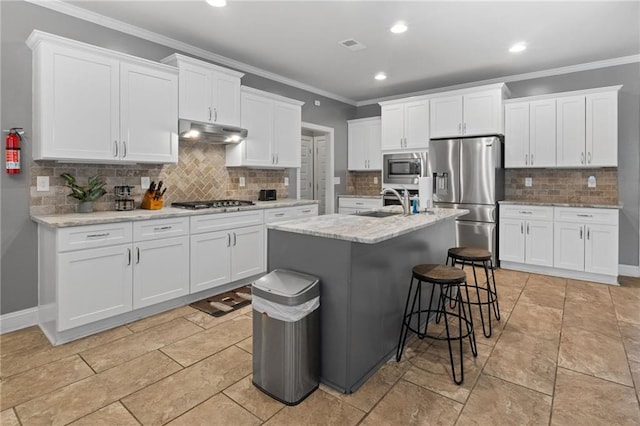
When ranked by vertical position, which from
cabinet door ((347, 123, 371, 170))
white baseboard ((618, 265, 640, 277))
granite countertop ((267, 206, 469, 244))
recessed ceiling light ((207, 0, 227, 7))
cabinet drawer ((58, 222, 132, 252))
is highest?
recessed ceiling light ((207, 0, 227, 7))

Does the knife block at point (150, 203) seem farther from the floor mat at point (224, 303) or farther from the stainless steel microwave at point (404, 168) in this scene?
the stainless steel microwave at point (404, 168)

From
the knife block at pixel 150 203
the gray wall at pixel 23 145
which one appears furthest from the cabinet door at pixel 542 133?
the gray wall at pixel 23 145

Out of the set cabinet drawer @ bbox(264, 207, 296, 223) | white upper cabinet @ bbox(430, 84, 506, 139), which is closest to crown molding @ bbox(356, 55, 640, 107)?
white upper cabinet @ bbox(430, 84, 506, 139)

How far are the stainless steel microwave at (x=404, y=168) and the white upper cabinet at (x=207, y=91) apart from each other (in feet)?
9.10

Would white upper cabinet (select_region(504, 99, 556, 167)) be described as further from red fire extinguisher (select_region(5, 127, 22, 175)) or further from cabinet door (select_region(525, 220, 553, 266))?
red fire extinguisher (select_region(5, 127, 22, 175))

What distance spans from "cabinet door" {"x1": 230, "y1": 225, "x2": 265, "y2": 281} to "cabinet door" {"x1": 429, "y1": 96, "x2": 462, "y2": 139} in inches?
122

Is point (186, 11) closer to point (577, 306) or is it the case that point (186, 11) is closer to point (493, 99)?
point (493, 99)

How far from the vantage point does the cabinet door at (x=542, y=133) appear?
467 centimetres

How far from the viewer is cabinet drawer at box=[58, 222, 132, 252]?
2.61m

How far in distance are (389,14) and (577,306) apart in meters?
3.36

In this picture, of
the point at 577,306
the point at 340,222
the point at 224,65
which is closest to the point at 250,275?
the point at 340,222

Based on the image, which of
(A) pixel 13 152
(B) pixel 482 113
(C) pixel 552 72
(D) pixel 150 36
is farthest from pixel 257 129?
(C) pixel 552 72

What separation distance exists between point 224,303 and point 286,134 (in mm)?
2494

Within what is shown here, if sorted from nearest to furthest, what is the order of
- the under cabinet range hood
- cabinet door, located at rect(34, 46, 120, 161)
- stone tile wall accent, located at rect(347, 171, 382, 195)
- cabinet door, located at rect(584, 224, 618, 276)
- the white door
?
1. cabinet door, located at rect(34, 46, 120, 161)
2. the under cabinet range hood
3. cabinet door, located at rect(584, 224, 618, 276)
4. stone tile wall accent, located at rect(347, 171, 382, 195)
5. the white door
